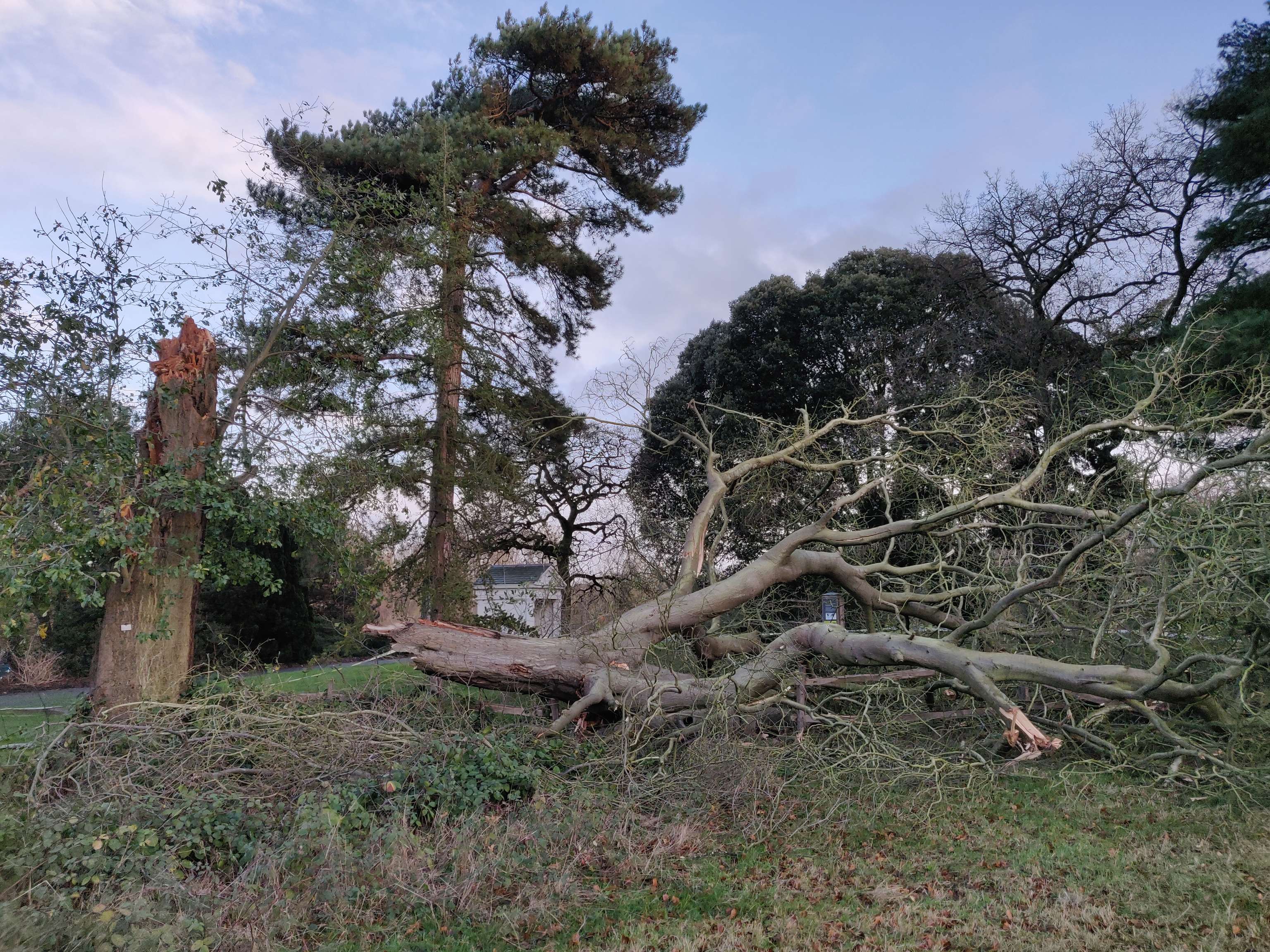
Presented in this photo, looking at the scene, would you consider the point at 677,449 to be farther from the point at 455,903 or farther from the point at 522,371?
the point at 455,903

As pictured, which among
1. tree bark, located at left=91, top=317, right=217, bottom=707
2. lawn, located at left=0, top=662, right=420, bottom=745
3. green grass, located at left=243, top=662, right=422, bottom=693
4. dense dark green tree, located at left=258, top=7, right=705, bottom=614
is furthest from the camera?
dense dark green tree, located at left=258, top=7, right=705, bottom=614

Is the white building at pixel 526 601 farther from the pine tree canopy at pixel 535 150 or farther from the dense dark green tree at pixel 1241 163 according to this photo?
the dense dark green tree at pixel 1241 163

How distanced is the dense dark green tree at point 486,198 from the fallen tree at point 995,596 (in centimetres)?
401

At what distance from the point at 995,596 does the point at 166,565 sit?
7.80 m

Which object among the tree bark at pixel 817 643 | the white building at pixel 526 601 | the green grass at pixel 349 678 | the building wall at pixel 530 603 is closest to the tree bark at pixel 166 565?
the green grass at pixel 349 678

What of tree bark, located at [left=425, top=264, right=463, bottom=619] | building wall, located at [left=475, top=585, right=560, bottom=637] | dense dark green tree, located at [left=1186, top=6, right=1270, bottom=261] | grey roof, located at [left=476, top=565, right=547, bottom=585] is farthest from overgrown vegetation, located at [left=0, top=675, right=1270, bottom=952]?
dense dark green tree, located at [left=1186, top=6, right=1270, bottom=261]

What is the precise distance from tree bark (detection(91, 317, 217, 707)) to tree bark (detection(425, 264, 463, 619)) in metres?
3.83

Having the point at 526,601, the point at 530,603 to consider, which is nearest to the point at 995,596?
the point at 526,601

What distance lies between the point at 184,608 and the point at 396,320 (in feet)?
14.1

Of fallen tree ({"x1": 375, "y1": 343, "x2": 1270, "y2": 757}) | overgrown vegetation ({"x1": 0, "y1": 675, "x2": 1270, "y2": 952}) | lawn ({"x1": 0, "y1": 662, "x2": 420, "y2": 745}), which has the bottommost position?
overgrown vegetation ({"x1": 0, "y1": 675, "x2": 1270, "y2": 952})

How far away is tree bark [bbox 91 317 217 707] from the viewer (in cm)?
720

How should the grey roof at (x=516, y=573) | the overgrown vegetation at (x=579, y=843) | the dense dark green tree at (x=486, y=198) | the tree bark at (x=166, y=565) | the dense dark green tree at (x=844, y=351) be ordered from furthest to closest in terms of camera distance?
the grey roof at (x=516, y=573)
the dense dark green tree at (x=844, y=351)
the dense dark green tree at (x=486, y=198)
the tree bark at (x=166, y=565)
the overgrown vegetation at (x=579, y=843)

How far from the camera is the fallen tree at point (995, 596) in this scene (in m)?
6.50

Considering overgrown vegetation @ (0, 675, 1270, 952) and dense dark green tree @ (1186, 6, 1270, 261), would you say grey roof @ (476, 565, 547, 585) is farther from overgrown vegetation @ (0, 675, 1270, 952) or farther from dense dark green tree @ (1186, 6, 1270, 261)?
dense dark green tree @ (1186, 6, 1270, 261)
